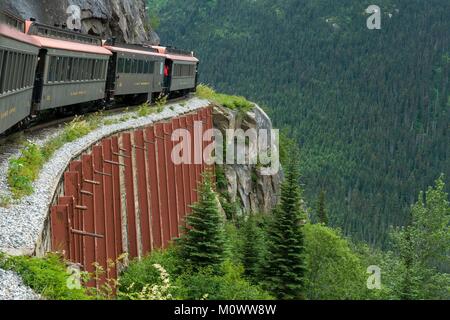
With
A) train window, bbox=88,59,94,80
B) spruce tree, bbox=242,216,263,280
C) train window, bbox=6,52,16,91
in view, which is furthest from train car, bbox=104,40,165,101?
train window, bbox=6,52,16,91

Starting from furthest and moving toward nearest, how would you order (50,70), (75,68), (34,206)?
(75,68) → (50,70) → (34,206)

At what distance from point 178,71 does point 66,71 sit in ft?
75.4

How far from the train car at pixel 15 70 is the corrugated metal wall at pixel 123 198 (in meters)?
1.80

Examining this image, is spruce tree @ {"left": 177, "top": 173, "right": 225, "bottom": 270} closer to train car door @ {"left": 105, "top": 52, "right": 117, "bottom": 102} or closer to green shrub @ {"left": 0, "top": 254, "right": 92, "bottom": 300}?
green shrub @ {"left": 0, "top": 254, "right": 92, "bottom": 300}

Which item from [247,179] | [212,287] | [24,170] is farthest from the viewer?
[247,179]

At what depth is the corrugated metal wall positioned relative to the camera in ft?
49.6

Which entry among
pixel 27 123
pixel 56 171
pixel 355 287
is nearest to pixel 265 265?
pixel 27 123

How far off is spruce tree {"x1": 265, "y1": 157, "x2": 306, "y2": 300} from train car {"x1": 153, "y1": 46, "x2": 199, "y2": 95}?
19186 millimetres

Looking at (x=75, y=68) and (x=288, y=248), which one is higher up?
(x=75, y=68)

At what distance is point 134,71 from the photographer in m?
36.7

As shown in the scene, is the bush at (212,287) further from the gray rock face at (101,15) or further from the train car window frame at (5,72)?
the gray rock face at (101,15)

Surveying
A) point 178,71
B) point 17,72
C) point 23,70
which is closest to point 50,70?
point 23,70

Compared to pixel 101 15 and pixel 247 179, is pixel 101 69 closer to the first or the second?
pixel 247 179
